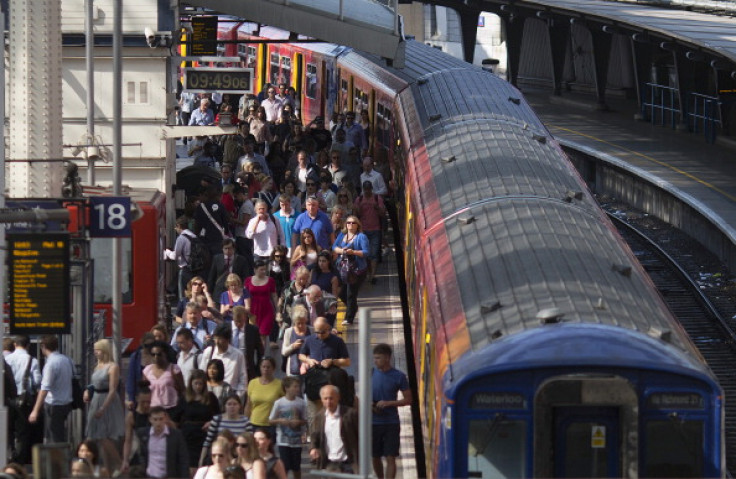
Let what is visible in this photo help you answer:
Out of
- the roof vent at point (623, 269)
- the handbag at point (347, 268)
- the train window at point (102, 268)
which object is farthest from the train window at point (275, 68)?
the roof vent at point (623, 269)

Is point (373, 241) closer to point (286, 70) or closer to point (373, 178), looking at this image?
point (373, 178)

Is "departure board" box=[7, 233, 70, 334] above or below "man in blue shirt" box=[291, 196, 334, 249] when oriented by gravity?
below

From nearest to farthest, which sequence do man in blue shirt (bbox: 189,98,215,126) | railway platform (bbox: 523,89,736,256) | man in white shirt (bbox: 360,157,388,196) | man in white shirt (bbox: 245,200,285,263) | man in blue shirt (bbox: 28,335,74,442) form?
1. man in blue shirt (bbox: 28,335,74,442)
2. man in white shirt (bbox: 245,200,285,263)
3. man in white shirt (bbox: 360,157,388,196)
4. man in blue shirt (bbox: 189,98,215,126)
5. railway platform (bbox: 523,89,736,256)

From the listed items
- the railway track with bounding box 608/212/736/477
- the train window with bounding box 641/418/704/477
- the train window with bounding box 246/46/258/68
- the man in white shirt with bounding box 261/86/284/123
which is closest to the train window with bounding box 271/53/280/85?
the train window with bounding box 246/46/258/68

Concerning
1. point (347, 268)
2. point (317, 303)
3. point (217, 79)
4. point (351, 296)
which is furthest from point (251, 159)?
point (317, 303)

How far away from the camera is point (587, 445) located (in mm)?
11086

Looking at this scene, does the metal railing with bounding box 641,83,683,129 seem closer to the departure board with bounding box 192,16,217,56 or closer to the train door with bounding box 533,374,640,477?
the departure board with bounding box 192,16,217,56

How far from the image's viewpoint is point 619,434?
11062 millimetres

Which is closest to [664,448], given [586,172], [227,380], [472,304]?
[472,304]

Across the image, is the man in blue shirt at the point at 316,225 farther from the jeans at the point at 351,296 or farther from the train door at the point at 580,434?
the train door at the point at 580,434

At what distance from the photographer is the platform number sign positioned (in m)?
15.0

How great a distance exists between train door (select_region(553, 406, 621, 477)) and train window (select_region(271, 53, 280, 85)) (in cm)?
2860

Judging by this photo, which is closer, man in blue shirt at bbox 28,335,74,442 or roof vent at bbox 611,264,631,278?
roof vent at bbox 611,264,631,278

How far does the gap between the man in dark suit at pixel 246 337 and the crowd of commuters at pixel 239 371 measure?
1 cm
